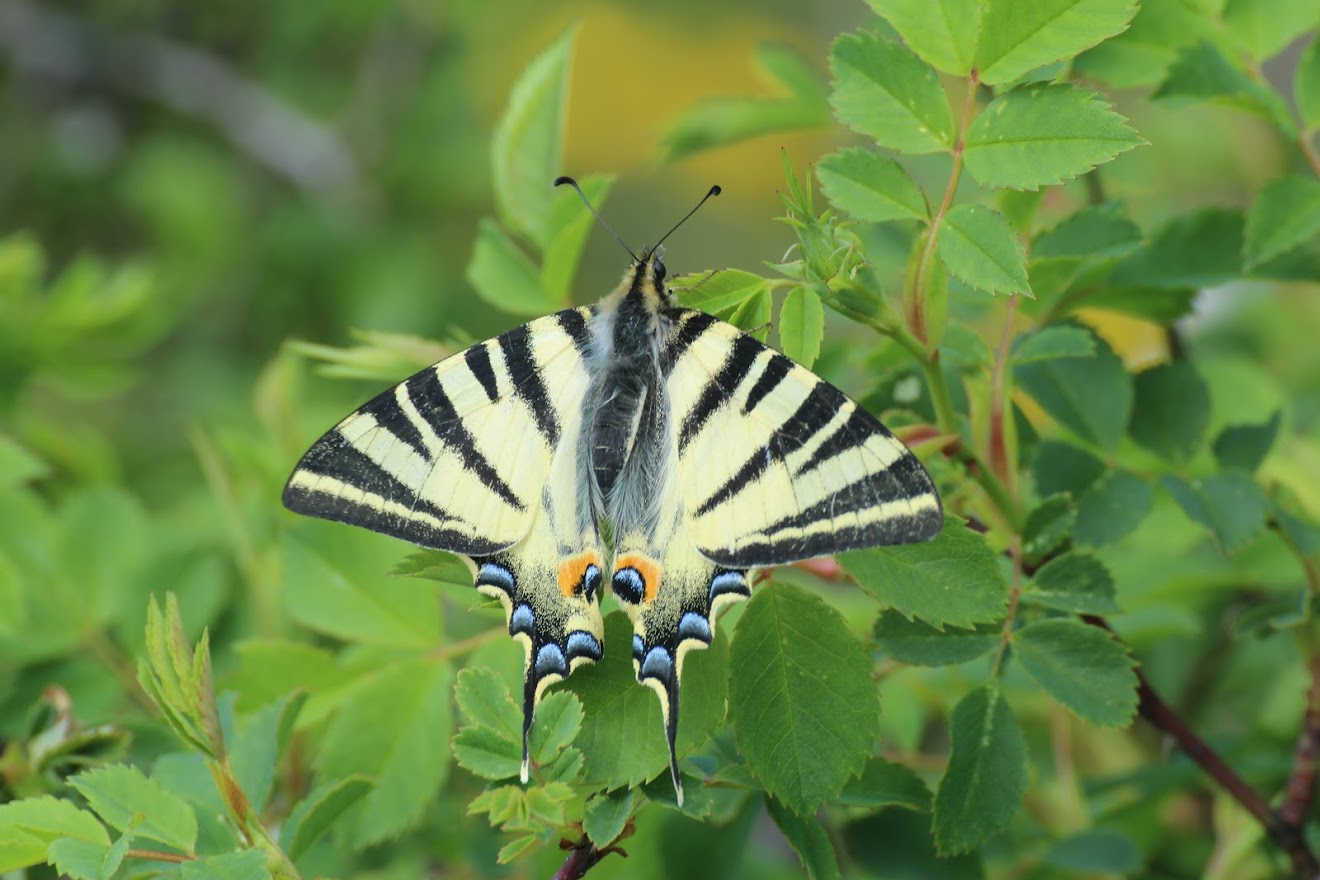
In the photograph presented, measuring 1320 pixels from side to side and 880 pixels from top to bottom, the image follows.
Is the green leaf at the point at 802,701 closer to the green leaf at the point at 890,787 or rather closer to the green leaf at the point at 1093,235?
the green leaf at the point at 890,787

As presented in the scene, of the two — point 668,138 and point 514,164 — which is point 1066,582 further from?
point 668,138

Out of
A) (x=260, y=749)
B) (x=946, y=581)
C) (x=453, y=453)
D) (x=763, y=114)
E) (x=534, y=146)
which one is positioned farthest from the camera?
(x=763, y=114)

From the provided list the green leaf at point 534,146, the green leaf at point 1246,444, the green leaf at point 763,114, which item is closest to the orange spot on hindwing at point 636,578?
the green leaf at point 534,146

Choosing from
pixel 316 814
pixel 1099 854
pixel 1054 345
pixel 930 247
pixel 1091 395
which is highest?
pixel 930 247

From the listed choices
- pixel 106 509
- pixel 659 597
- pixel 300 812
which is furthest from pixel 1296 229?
pixel 106 509

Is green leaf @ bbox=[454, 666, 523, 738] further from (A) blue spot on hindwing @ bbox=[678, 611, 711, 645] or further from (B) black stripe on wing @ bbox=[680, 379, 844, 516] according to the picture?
(B) black stripe on wing @ bbox=[680, 379, 844, 516]

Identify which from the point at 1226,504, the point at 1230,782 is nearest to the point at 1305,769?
the point at 1230,782

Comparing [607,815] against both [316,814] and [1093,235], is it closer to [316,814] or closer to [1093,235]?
[316,814]
